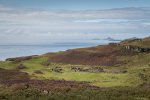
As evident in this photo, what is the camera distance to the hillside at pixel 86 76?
3634cm

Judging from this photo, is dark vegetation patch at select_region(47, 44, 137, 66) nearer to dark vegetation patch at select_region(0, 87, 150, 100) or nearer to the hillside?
the hillside

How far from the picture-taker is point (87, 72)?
6125 cm

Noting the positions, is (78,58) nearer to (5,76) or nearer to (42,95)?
(5,76)

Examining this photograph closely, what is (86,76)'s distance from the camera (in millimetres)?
57625

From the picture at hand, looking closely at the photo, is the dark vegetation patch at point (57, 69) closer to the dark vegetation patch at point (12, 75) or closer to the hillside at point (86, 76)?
the hillside at point (86, 76)

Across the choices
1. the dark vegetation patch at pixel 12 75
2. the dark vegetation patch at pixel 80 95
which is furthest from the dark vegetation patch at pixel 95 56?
the dark vegetation patch at pixel 80 95

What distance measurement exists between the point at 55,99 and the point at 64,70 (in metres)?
31.5

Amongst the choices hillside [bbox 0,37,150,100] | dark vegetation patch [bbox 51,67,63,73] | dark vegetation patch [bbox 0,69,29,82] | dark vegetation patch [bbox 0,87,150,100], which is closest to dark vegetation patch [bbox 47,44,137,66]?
hillside [bbox 0,37,150,100]

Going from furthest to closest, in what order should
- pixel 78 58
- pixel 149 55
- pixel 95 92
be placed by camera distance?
1. pixel 78 58
2. pixel 149 55
3. pixel 95 92

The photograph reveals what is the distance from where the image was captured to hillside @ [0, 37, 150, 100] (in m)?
36.3

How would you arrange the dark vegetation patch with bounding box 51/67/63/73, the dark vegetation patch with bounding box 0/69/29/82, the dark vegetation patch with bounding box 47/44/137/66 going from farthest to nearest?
the dark vegetation patch with bounding box 47/44/137/66, the dark vegetation patch with bounding box 51/67/63/73, the dark vegetation patch with bounding box 0/69/29/82

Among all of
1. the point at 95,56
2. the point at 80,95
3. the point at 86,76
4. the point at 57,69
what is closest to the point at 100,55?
the point at 95,56

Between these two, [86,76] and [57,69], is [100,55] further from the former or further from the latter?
[86,76]

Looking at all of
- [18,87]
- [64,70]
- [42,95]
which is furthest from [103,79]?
[42,95]
